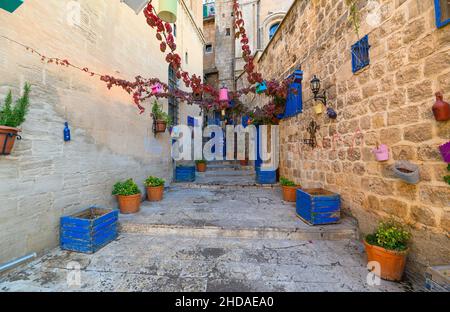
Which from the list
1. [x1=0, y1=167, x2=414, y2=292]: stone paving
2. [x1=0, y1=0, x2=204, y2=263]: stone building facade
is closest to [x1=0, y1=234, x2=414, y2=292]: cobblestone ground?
[x1=0, y1=167, x2=414, y2=292]: stone paving

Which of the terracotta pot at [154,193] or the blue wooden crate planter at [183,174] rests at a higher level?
the blue wooden crate planter at [183,174]

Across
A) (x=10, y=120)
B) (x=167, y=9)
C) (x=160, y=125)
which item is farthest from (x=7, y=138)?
(x=160, y=125)

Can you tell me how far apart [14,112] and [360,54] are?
14.5 ft

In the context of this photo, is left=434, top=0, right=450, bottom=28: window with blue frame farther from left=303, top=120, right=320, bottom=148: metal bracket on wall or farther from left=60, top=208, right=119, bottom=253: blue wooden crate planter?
left=60, top=208, right=119, bottom=253: blue wooden crate planter

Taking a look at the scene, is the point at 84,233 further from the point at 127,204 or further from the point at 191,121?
the point at 191,121

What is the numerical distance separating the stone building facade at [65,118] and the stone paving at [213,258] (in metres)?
0.59

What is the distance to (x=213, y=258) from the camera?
244 centimetres

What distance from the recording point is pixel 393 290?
1.92 m

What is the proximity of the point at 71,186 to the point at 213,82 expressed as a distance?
482 inches

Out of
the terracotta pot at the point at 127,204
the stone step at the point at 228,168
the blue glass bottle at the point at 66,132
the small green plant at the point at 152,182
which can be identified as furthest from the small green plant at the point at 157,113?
the stone step at the point at 228,168

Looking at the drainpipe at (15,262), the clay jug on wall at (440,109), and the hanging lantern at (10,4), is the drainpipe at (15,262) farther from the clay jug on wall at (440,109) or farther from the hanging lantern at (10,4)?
the clay jug on wall at (440,109)

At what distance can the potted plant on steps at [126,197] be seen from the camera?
3.69m

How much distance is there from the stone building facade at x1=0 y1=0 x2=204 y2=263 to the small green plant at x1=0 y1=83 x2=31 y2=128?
147 millimetres
